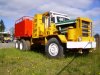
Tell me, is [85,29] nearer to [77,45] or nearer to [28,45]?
[77,45]

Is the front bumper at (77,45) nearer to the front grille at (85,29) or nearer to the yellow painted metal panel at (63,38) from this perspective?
the yellow painted metal panel at (63,38)

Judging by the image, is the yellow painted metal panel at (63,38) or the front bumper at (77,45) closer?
the front bumper at (77,45)

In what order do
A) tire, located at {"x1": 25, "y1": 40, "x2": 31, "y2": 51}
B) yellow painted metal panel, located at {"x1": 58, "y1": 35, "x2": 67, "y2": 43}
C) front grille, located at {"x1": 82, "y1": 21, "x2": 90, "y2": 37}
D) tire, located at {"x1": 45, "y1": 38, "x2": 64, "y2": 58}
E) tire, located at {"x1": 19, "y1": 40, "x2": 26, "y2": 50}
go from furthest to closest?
tire, located at {"x1": 19, "y1": 40, "x2": 26, "y2": 50} < tire, located at {"x1": 25, "y1": 40, "x2": 31, "y2": 51} < front grille, located at {"x1": 82, "y1": 21, "x2": 90, "y2": 37} < tire, located at {"x1": 45, "y1": 38, "x2": 64, "y2": 58} < yellow painted metal panel, located at {"x1": 58, "y1": 35, "x2": 67, "y2": 43}

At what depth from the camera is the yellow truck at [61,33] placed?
47.9 feet

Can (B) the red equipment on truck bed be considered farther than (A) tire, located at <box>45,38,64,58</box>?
Yes

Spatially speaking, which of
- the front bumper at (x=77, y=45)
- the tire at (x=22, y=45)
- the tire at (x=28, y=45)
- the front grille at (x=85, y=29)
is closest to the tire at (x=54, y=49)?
the front bumper at (x=77, y=45)

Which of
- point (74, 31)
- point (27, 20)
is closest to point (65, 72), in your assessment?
point (74, 31)

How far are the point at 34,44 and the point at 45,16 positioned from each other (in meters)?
3.44

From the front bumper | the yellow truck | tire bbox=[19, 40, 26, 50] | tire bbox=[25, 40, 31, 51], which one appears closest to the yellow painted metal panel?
the yellow truck

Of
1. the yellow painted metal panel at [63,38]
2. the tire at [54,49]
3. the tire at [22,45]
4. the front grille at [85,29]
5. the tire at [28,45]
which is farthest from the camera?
the tire at [22,45]

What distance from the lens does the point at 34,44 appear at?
65.2 ft

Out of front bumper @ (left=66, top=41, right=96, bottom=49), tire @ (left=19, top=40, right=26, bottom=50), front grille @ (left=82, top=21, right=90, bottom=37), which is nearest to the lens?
front bumper @ (left=66, top=41, right=96, bottom=49)

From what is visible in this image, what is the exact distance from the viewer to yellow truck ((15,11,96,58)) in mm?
14586

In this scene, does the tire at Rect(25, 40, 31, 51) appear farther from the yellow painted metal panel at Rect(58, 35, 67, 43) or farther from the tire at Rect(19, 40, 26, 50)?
the yellow painted metal panel at Rect(58, 35, 67, 43)
